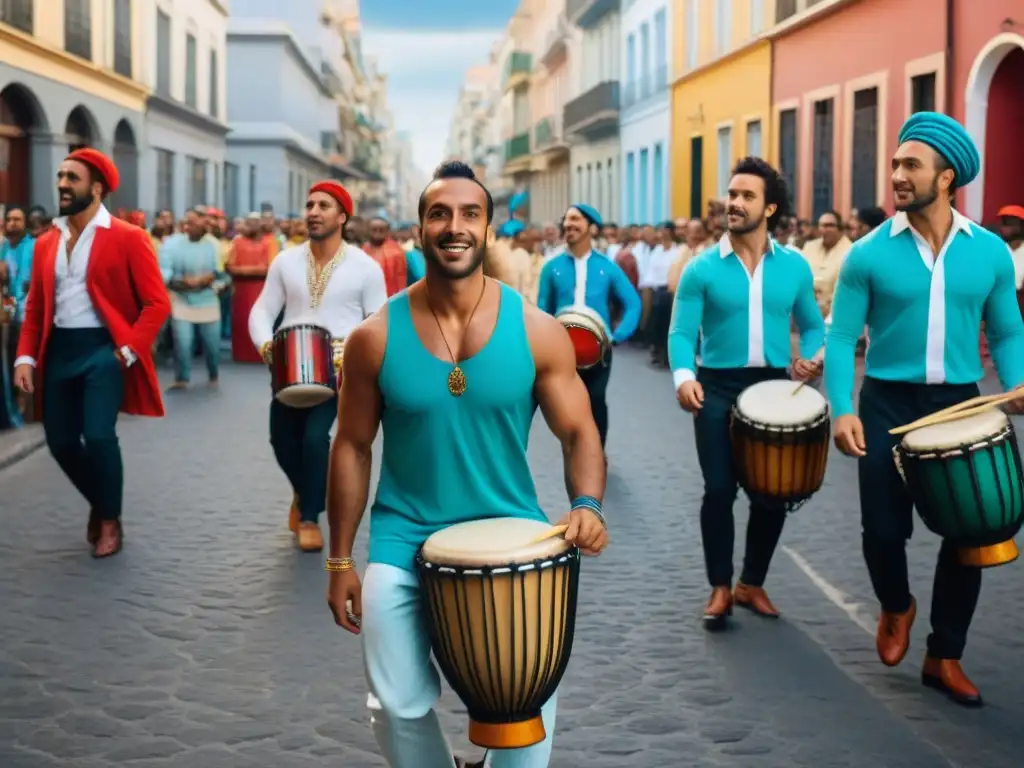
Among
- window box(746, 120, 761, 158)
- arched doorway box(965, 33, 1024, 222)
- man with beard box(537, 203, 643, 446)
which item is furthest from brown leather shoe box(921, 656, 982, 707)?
window box(746, 120, 761, 158)

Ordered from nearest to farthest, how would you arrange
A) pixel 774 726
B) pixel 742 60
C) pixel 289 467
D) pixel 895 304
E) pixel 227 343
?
pixel 774 726 → pixel 895 304 → pixel 289 467 → pixel 227 343 → pixel 742 60

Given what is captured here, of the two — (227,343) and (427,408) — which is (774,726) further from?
(227,343)

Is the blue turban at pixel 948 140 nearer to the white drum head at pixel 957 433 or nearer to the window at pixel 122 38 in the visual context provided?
the white drum head at pixel 957 433

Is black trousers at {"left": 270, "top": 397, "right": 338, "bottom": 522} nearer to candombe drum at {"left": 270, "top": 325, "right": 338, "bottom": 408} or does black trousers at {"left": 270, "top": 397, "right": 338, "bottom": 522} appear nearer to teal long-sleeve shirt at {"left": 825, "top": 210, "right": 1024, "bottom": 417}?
candombe drum at {"left": 270, "top": 325, "right": 338, "bottom": 408}

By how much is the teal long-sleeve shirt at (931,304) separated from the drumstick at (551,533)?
218 cm

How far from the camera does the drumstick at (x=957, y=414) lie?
5566 millimetres

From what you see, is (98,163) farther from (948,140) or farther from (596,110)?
(596,110)

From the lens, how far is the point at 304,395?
333 inches

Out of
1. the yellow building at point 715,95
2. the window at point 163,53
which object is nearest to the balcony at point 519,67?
the window at point 163,53

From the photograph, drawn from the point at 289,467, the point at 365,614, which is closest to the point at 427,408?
the point at 365,614

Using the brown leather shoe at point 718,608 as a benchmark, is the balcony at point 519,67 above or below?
above

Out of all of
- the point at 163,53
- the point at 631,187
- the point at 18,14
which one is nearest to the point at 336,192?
the point at 18,14

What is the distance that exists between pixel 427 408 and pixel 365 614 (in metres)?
0.49

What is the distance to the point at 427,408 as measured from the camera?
4.08 meters
